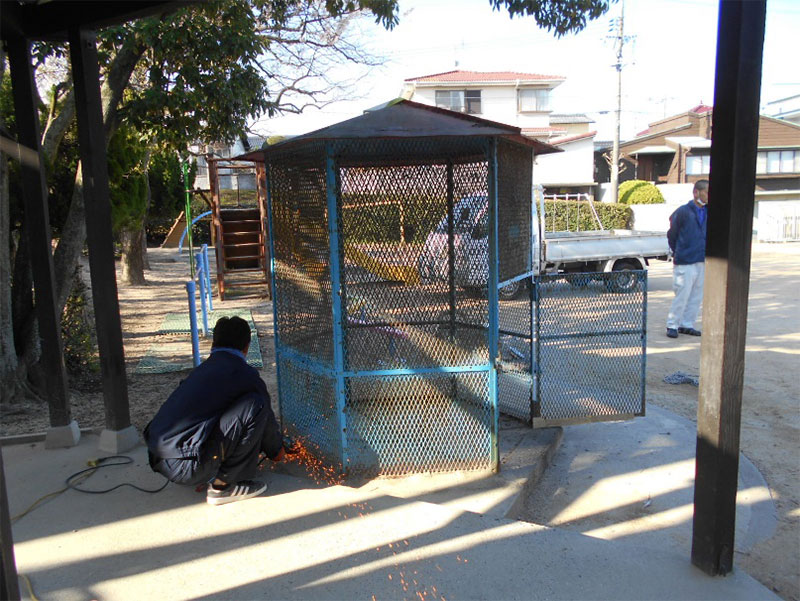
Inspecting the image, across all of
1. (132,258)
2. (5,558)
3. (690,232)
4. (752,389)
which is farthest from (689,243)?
(132,258)

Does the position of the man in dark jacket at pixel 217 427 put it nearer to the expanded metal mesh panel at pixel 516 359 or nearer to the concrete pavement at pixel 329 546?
the concrete pavement at pixel 329 546

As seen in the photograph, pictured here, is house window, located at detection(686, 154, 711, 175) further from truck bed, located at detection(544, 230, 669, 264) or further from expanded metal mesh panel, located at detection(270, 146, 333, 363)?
expanded metal mesh panel, located at detection(270, 146, 333, 363)

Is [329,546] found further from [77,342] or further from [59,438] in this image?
[77,342]

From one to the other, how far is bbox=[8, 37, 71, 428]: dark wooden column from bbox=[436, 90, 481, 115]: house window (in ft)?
118

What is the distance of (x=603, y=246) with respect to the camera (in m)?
13.3

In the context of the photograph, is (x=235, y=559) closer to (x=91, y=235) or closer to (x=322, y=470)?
(x=322, y=470)

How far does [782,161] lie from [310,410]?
1679 inches

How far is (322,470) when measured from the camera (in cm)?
404

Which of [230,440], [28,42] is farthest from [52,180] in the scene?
[230,440]

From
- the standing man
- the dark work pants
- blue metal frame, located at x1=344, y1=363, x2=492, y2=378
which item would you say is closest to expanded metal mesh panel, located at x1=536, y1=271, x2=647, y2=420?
blue metal frame, located at x1=344, y1=363, x2=492, y2=378

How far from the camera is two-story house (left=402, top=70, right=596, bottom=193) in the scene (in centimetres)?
3609

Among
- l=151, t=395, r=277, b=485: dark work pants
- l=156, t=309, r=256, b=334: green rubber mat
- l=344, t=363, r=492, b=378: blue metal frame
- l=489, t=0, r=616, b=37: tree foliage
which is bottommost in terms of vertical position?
l=156, t=309, r=256, b=334: green rubber mat

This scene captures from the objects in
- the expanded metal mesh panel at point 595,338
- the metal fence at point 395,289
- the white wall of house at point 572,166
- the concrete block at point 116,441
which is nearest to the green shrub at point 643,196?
the white wall of house at point 572,166

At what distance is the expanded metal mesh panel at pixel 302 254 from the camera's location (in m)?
3.87
